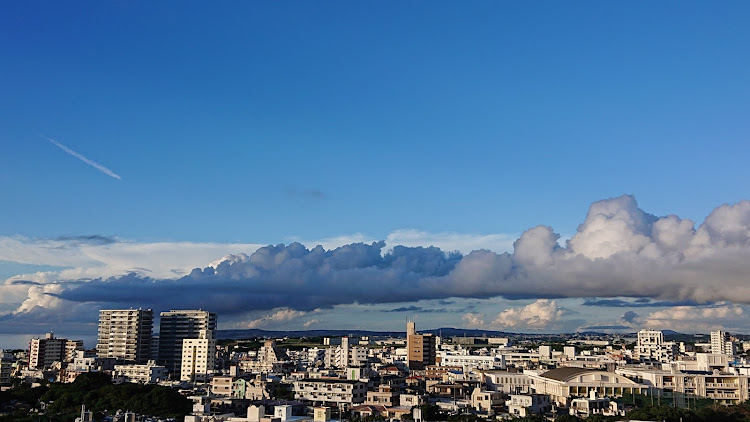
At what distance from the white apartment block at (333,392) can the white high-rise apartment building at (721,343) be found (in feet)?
290

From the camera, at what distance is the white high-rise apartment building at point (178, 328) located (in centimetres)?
8756

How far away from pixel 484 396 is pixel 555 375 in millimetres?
15205

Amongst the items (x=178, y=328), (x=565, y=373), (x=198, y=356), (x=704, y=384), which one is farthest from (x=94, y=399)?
(x=704, y=384)

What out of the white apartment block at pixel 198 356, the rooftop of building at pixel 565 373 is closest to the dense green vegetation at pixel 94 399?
the white apartment block at pixel 198 356

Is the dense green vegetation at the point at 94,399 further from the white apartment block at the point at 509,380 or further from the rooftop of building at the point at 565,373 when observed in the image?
the rooftop of building at the point at 565,373

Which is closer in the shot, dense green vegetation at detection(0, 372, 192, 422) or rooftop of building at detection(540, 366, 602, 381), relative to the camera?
dense green vegetation at detection(0, 372, 192, 422)

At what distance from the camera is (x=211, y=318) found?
89312mm

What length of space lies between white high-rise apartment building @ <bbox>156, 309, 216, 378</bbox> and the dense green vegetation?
3358cm

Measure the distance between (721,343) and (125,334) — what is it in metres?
92.6

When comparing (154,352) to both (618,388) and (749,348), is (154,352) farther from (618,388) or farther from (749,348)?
(749,348)

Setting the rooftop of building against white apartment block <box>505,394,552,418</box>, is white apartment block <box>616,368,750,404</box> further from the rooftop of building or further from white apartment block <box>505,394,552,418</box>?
white apartment block <box>505,394,552,418</box>

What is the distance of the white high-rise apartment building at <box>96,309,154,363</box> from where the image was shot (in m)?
84.6

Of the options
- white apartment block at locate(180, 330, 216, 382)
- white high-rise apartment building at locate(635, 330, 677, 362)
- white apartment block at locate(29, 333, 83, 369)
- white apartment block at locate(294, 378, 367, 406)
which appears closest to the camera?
white apartment block at locate(294, 378, 367, 406)

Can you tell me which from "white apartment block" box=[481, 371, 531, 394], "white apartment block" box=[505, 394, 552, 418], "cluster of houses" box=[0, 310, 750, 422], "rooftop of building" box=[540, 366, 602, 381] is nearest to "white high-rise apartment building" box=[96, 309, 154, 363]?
"cluster of houses" box=[0, 310, 750, 422]
